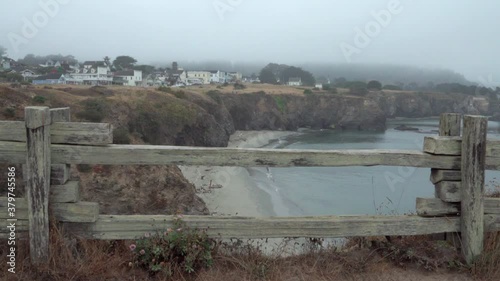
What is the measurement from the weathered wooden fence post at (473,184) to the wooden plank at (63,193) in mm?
4030

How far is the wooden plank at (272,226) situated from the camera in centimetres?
421

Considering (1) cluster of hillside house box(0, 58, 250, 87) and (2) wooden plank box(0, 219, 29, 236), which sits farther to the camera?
(1) cluster of hillside house box(0, 58, 250, 87)

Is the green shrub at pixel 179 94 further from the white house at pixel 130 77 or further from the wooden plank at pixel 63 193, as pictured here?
the white house at pixel 130 77

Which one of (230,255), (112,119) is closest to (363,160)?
(230,255)

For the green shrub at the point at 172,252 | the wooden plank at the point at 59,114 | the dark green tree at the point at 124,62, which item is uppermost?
the dark green tree at the point at 124,62

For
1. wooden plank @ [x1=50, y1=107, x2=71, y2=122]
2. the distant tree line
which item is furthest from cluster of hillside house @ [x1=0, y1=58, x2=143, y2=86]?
wooden plank @ [x1=50, y1=107, x2=71, y2=122]

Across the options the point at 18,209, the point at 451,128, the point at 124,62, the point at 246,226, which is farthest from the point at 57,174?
the point at 124,62

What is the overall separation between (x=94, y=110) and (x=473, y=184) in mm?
30631

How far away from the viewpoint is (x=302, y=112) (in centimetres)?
8512

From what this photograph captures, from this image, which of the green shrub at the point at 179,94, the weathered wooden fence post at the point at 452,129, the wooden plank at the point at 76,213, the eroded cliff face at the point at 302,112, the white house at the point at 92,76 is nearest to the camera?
the wooden plank at the point at 76,213

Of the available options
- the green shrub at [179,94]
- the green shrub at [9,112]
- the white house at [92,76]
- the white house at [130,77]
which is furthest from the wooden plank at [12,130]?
the white house at [130,77]

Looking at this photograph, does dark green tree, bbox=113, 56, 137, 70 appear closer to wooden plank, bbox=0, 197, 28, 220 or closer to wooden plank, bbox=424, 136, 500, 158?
wooden plank, bbox=0, 197, 28, 220

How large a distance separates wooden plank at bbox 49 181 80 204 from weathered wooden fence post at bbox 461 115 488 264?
4030mm

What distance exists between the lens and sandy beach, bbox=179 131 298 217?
79.6 ft
